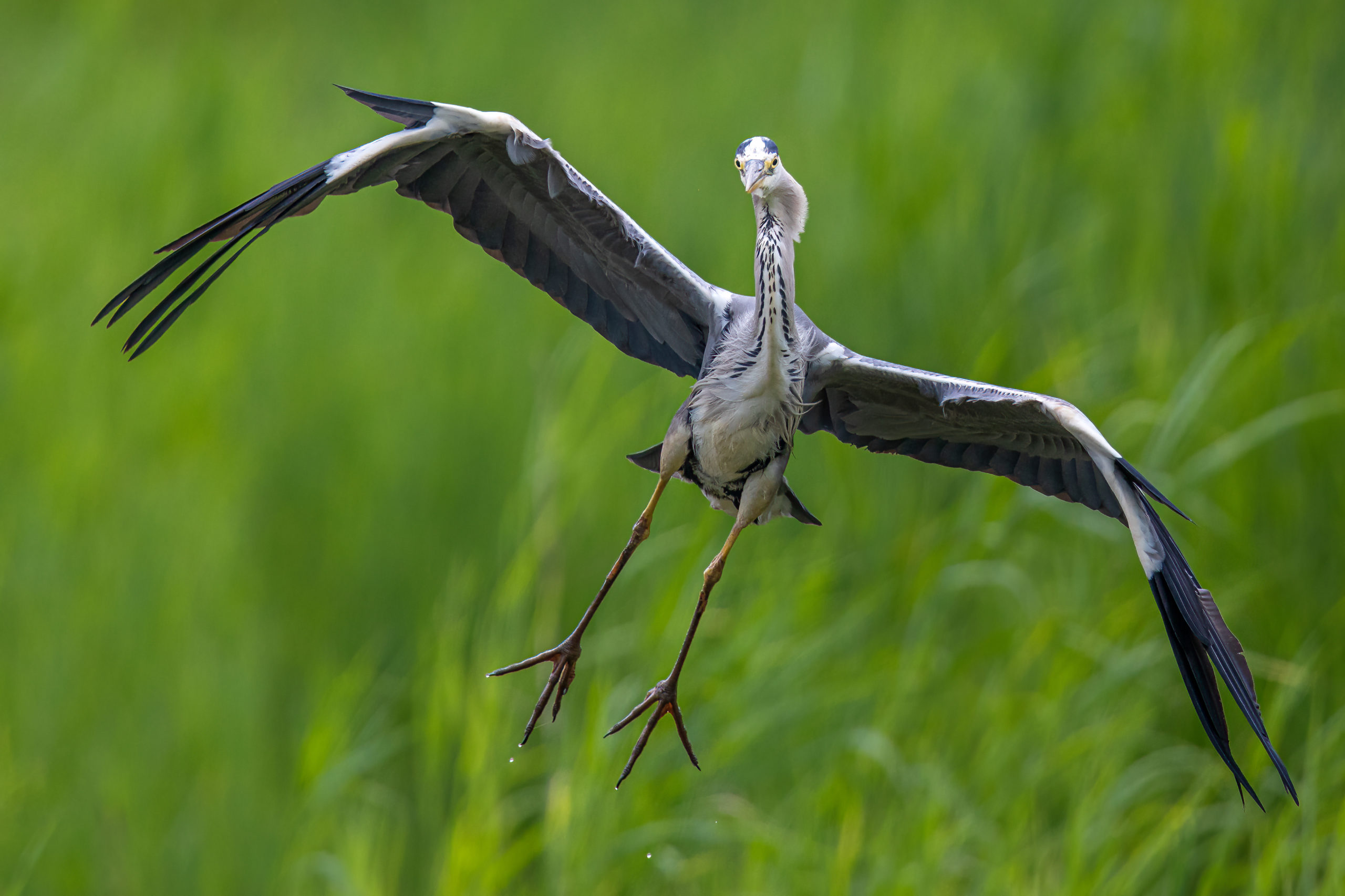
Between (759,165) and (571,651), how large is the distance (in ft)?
3.57

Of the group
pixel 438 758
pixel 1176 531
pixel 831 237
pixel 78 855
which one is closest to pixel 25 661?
pixel 78 855

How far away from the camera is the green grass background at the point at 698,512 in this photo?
573 cm

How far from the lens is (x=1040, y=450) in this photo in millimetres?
2867

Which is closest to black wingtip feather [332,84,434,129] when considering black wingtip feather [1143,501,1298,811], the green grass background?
black wingtip feather [1143,501,1298,811]

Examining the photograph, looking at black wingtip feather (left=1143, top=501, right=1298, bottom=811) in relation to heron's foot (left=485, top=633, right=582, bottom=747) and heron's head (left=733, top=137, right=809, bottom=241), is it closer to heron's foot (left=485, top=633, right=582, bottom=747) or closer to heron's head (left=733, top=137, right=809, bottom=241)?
heron's head (left=733, top=137, right=809, bottom=241)

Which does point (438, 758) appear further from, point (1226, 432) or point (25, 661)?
point (1226, 432)

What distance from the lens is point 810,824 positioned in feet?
18.9

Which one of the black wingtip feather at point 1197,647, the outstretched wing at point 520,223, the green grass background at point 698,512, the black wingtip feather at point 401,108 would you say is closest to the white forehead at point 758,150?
the outstretched wing at point 520,223

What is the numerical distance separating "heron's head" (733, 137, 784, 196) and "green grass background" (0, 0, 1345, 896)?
3.27 meters

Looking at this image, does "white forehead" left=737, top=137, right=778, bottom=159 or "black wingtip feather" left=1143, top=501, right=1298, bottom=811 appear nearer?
"white forehead" left=737, top=137, right=778, bottom=159

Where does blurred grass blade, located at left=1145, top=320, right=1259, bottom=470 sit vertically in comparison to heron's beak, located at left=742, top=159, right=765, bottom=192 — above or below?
above

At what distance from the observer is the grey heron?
2.40 metres

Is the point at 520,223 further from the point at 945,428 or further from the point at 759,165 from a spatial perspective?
the point at 945,428

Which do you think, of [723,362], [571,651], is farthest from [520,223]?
[571,651]
